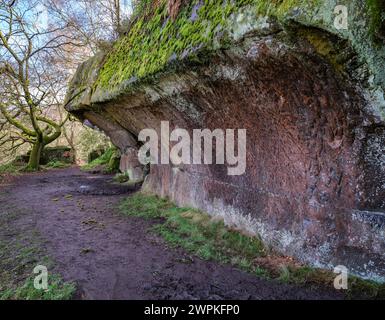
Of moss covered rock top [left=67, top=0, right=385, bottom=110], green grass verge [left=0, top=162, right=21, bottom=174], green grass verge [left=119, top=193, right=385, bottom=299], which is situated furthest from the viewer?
green grass verge [left=0, top=162, right=21, bottom=174]

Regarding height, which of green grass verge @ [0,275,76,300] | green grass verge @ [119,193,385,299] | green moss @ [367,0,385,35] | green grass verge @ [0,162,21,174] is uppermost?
green moss @ [367,0,385,35]

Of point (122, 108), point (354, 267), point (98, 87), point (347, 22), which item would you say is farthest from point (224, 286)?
point (98, 87)

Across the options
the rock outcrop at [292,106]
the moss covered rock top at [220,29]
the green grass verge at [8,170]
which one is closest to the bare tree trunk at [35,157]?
Result: the green grass verge at [8,170]

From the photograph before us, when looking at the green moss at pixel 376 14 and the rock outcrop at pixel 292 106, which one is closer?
the green moss at pixel 376 14

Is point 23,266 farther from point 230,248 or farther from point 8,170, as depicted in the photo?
point 8,170

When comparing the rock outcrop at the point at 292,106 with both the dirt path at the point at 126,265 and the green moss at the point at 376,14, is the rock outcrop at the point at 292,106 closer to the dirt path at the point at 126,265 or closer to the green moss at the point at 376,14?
the green moss at the point at 376,14

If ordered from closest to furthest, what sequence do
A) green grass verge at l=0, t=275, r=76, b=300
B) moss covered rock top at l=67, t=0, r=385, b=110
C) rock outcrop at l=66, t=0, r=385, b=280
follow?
moss covered rock top at l=67, t=0, r=385, b=110, rock outcrop at l=66, t=0, r=385, b=280, green grass verge at l=0, t=275, r=76, b=300

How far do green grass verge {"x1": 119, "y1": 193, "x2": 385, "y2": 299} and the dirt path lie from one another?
5.4 inches

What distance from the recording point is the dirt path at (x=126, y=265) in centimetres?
280

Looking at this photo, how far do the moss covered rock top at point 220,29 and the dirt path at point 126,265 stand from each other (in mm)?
1993

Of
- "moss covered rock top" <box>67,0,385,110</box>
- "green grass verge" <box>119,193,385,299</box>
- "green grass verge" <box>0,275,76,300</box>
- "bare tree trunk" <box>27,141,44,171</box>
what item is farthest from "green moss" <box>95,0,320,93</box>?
"bare tree trunk" <box>27,141,44,171</box>

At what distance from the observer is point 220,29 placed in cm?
297

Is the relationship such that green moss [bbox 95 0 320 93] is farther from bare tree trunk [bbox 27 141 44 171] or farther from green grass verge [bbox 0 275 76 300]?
bare tree trunk [bbox 27 141 44 171]

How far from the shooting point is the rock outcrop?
2350 millimetres
